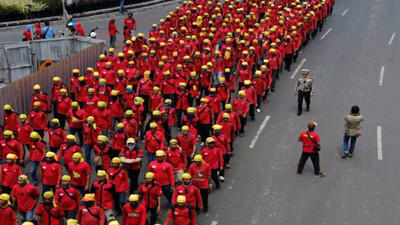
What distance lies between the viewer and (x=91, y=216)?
436 inches

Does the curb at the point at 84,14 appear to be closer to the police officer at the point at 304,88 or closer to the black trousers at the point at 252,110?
the black trousers at the point at 252,110

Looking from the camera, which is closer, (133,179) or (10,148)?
(133,179)

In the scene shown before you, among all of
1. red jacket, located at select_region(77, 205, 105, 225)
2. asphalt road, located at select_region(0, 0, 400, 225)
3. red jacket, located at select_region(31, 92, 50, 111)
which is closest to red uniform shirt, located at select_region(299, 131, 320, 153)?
asphalt road, located at select_region(0, 0, 400, 225)

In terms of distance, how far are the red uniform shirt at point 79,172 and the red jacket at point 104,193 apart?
0.87 meters

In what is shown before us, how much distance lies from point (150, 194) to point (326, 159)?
6.14 meters

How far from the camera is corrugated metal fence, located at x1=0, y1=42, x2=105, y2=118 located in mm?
18547

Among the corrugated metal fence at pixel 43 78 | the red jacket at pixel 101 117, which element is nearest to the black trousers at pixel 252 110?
the red jacket at pixel 101 117

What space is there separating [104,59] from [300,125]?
7335 mm

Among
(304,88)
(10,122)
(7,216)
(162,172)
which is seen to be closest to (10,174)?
(7,216)

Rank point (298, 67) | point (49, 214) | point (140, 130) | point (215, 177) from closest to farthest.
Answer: point (49, 214) < point (215, 177) < point (140, 130) < point (298, 67)

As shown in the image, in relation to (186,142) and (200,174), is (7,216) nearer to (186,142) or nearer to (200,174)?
(200,174)

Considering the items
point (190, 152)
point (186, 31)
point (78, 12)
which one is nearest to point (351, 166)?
point (190, 152)

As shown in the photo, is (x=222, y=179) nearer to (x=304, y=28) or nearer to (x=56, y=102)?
(x=56, y=102)

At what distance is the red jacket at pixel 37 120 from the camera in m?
15.8
